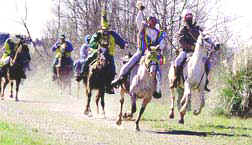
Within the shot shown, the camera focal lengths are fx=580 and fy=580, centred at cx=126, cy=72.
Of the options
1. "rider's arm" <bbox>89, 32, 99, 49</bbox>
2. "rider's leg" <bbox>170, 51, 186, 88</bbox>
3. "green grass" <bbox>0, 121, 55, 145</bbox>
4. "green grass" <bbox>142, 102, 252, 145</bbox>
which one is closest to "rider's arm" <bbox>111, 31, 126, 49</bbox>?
"rider's arm" <bbox>89, 32, 99, 49</bbox>

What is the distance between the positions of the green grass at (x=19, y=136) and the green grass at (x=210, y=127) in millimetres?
3682

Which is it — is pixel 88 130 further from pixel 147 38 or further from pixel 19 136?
pixel 147 38

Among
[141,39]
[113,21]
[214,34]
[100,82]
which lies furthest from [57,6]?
[141,39]

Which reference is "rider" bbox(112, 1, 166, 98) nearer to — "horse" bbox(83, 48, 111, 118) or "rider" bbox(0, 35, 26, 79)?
"horse" bbox(83, 48, 111, 118)

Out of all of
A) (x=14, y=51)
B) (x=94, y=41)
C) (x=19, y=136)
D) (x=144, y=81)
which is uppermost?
(x=94, y=41)

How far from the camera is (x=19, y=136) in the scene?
38.5 ft

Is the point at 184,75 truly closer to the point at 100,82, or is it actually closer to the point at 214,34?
the point at 100,82

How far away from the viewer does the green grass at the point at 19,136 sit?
36.0 ft

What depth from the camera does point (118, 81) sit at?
15.7m

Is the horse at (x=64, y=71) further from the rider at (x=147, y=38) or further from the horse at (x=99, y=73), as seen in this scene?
the rider at (x=147, y=38)

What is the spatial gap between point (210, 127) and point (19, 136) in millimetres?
6177

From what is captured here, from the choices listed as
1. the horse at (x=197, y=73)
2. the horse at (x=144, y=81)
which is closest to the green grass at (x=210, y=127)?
the horse at (x=197, y=73)

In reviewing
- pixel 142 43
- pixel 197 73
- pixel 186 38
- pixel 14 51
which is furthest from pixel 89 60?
pixel 14 51

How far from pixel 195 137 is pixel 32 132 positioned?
3.80 metres
